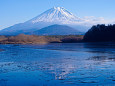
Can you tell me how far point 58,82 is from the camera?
9.21 m

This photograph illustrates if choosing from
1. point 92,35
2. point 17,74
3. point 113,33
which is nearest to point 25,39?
point 92,35

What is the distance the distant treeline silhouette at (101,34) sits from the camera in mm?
62000

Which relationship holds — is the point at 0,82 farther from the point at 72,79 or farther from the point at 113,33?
the point at 113,33

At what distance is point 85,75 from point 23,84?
3333 mm

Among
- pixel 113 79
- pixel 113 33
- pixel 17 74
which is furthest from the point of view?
pixel 113 33

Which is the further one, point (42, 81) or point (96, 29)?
point (96, 29)

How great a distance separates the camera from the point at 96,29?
220 ft

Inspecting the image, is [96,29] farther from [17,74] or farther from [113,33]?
[17,74]

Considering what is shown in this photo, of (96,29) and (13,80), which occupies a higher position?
(96,29)

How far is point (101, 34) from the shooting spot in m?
63.8

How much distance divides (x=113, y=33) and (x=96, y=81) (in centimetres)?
5462

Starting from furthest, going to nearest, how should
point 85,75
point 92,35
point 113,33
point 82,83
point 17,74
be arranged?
point 92,35, point 113,33, point 17,74, point 85,75, point 82,83

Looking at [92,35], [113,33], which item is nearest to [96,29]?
[92,35]

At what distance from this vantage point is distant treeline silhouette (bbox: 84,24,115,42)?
62.0 meters
